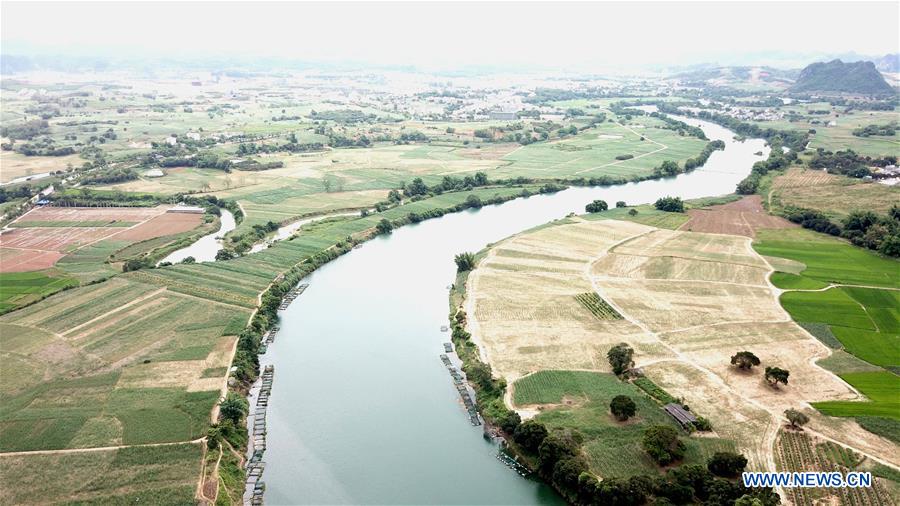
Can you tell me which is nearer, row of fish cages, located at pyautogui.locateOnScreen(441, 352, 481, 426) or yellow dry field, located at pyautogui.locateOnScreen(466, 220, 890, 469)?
yellow dry field, located at pyautogui.locateOnScreen(466, 220, 890, 469)

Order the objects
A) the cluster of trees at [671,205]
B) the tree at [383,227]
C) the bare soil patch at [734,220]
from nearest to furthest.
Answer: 1. the bare soil patch at [734,220]
2. the tree at [383,227]
3. the cluster of trees at [671,205]

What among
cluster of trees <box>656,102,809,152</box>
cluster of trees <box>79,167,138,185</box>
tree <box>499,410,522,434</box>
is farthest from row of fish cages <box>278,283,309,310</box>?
cluster of trees <box>656,102,809,152</box>

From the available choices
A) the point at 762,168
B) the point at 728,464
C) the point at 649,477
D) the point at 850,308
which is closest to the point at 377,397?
the point at 649,477

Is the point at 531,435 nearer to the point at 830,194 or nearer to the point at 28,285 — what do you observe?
the point at 28,285

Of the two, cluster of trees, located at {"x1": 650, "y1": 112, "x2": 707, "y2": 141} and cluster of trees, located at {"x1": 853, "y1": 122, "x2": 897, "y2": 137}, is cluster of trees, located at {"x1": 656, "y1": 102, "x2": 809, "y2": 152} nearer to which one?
cluster of trees, located at {"x1": 650, "y1": 112, "x2": 707, "y2": 141}

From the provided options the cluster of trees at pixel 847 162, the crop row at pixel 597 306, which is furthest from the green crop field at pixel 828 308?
the cluster of trees at pixel 847 162

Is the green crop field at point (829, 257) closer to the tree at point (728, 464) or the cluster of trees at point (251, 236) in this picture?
the tree at point (728, 464)

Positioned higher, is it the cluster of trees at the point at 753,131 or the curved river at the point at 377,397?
the cluster of trees at the point at 753,131
